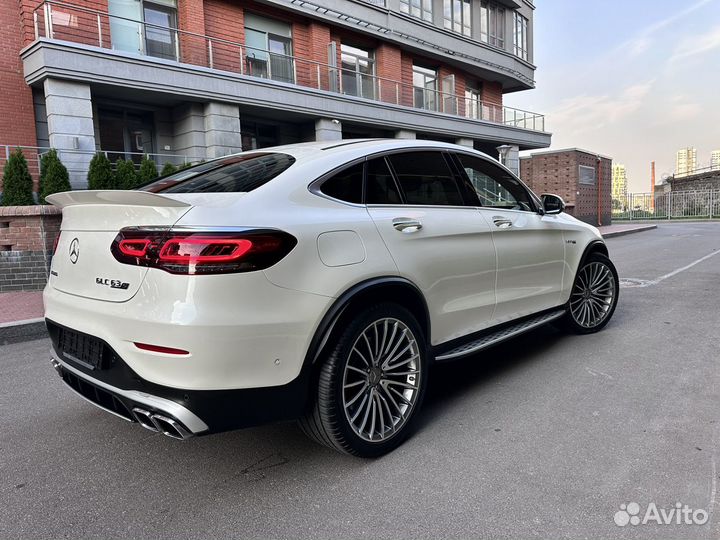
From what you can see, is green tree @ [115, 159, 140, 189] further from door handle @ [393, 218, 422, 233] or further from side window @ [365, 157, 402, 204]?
door handle @ [393, 218, 422, 233]

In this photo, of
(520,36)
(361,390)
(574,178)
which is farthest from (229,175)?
(520,36)

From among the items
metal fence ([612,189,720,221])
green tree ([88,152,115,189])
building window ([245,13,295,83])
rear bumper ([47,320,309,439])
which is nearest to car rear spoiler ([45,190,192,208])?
rear bumper ([47,320,309,439])

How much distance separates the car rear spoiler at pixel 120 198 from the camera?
2301 millimetres

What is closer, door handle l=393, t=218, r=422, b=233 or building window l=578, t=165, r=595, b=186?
door handle l=393, t=218, r=422, b=233

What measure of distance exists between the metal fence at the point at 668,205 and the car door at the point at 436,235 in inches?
1512

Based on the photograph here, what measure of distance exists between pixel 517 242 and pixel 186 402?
2.69 meters

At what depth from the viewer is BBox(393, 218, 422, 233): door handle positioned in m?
2.95

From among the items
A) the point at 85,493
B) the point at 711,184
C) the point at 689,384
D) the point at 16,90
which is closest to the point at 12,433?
the point at 85,493

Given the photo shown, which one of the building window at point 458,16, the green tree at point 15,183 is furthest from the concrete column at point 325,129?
the building window at point 458,16

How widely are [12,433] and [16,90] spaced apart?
12.5 metres

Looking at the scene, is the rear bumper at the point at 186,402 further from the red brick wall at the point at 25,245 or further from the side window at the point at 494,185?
the red brick wall at the point at 25,245

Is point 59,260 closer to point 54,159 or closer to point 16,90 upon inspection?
point 54,159

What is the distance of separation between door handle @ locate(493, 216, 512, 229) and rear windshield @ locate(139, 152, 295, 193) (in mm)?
1600

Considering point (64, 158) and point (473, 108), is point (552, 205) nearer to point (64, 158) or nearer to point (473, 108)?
point (64, 158)
